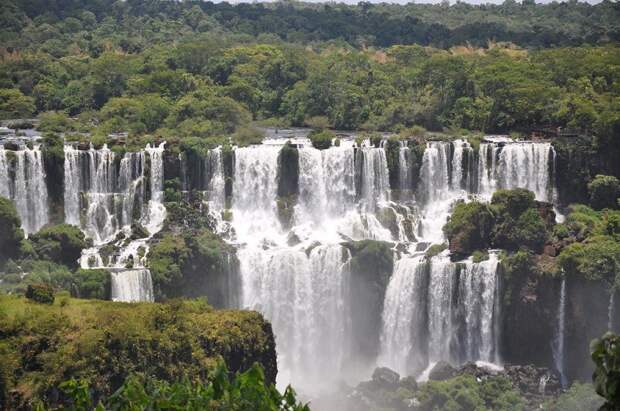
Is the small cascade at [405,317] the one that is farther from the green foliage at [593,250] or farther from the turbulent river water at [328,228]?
the green foliage at [593,250]

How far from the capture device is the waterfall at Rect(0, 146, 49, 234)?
183ft

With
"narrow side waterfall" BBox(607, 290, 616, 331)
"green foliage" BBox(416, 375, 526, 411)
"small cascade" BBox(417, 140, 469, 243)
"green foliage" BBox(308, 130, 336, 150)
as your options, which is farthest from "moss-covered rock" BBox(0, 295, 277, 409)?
"small cascade" BBox(417, 140, 469, 243)

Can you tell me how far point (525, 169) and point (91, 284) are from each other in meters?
22.5

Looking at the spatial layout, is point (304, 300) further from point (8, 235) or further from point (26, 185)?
point (26, 185)

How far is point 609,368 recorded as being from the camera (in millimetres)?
17500

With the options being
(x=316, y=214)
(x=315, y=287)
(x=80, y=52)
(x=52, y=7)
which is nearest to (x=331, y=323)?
(x=315, y=287)

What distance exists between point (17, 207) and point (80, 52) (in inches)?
1521

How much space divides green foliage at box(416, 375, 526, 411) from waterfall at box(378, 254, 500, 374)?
5020mm

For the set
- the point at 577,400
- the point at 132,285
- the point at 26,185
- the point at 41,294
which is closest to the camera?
the point at 41,294

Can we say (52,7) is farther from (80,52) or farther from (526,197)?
(526,197)

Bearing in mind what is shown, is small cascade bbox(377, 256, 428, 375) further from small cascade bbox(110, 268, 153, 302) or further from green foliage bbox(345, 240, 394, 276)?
small cascade bbox(110, 268, 153, 302)

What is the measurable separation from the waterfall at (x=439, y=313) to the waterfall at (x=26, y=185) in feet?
55.1

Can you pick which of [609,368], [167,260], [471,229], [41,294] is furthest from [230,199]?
[609,368]

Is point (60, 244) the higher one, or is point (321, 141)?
point (321, 141)
